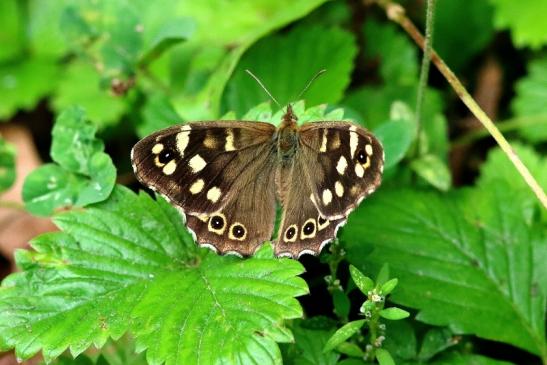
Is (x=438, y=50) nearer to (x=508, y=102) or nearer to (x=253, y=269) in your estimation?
(x=508, y=102)

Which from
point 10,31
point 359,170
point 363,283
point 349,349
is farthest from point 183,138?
point 10,31

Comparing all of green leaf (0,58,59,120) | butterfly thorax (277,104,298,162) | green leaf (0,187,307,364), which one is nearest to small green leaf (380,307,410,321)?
green leaf (0,187,307,364)

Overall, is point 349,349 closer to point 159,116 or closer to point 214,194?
point 214,194

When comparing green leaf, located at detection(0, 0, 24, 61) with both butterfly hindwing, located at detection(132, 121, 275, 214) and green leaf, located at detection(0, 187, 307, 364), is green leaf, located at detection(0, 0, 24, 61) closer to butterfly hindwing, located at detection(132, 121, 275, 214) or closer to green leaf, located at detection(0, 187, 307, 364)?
green leaf, located at detection(0, 187, 307, 364)

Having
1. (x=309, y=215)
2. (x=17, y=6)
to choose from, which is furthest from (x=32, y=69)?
(x=309, y=215)

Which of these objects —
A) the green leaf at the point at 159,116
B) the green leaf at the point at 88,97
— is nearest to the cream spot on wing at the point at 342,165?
the green leaf at the point at 159,116

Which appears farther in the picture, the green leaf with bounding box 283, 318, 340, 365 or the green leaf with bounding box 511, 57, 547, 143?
the green leaf with bounding box 511, 57, 547, 143

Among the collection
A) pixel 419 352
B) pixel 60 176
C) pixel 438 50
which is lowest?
pixel 419 352

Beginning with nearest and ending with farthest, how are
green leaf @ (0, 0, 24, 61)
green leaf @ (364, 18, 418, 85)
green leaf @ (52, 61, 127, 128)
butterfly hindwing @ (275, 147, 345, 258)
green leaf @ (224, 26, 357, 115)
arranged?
butterfly hindwing @ (275, 147, 345, 258), green leaf @ (224, 26, 357, 115), green leaf @ (364, 18, 418, 85), green leaf @ (52, 61, 127, 128), green leaf @ (0, 0, 24, 61)
